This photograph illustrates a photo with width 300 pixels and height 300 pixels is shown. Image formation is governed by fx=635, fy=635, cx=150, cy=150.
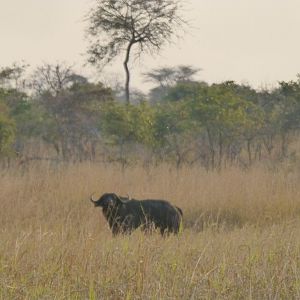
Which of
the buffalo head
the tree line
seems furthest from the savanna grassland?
the tree line

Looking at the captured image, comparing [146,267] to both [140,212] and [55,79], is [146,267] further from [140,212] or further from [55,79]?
[55,79]

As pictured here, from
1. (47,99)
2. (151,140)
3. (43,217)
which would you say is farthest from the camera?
(47,99)

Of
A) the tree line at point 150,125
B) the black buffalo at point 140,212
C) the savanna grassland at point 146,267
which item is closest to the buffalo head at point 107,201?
the black buffalo at point 140,212

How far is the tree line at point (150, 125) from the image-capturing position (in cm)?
1495

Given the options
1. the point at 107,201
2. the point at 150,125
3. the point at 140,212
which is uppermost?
the point at 150,125

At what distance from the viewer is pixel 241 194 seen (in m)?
9.27

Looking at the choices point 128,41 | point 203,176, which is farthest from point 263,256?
point 128,41

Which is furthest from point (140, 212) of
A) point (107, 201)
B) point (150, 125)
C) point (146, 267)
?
point (150, 125)

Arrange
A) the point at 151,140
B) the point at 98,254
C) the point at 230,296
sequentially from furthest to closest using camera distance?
the point at 151,140 → the point at 98,254 → the point at 230,296

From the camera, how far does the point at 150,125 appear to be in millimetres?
15344

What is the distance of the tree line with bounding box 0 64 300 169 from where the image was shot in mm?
14953

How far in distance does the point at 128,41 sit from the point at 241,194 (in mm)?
12025

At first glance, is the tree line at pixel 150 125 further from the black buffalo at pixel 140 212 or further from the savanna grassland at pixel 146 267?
the savanna grassland at pixel 146 267

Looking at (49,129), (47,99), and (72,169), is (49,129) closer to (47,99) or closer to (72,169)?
(47,99)
